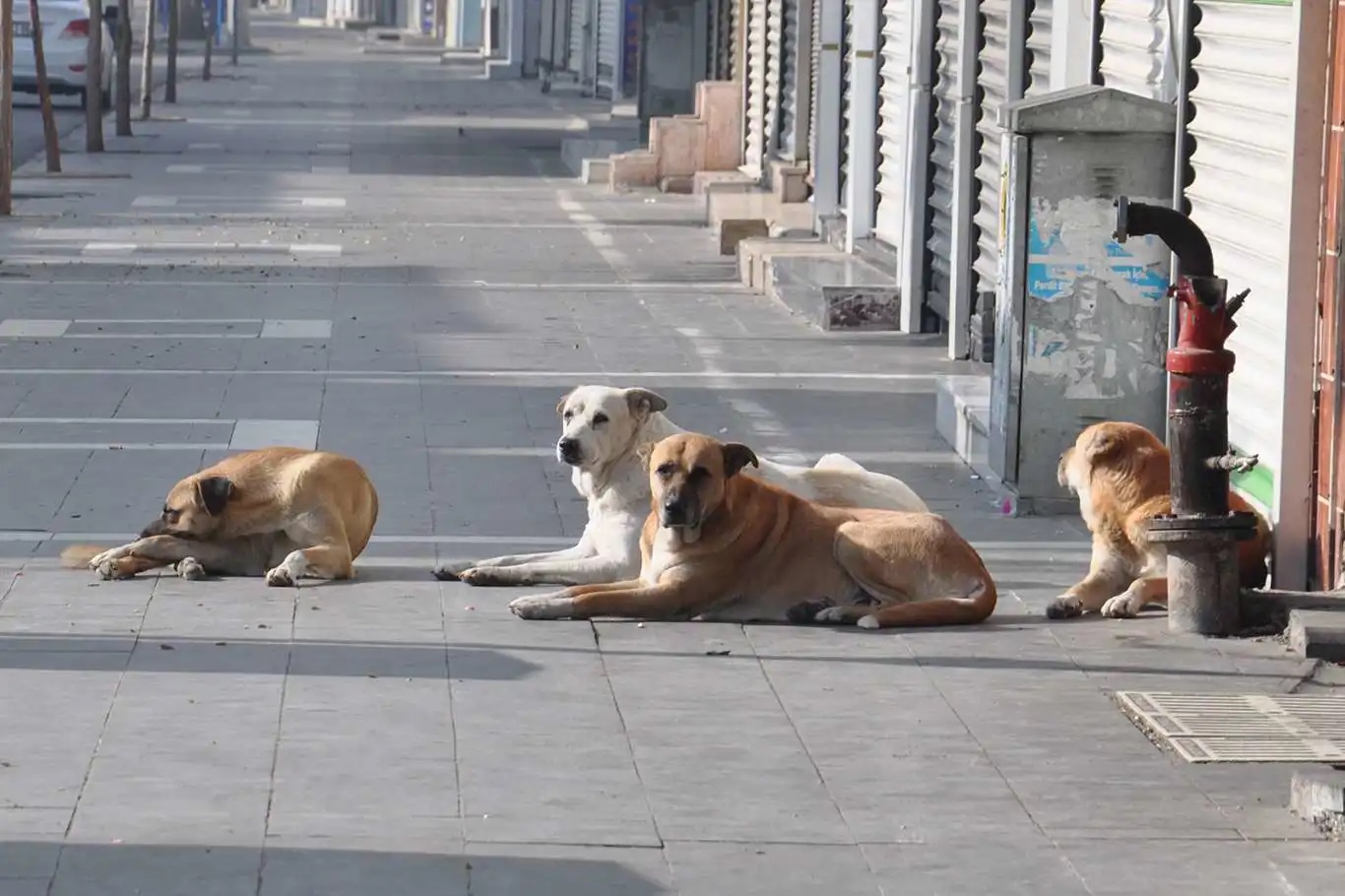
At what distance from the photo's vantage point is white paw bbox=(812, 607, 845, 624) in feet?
26.2

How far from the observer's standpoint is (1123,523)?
27.2ft

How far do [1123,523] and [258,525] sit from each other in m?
2.84

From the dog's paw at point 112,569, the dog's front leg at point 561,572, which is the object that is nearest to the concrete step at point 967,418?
the dog's front leg at point 561,572

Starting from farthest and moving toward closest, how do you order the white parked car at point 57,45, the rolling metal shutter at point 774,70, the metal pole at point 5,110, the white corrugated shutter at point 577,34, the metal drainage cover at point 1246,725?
1. the white corrugated shutter at point 577,34
2. the white parked car at point 57,45
3. the rolling metal shutter at point 774,70
4. the metal pole at point 5,110
5. the metal drainage cover at point 1246,725

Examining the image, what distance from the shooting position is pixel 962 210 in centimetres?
1474

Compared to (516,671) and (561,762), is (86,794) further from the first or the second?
(516,671)

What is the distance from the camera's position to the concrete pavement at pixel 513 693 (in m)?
5.46

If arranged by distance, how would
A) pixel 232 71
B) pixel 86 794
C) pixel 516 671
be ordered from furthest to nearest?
pixel 232 71, pixel 516 671, pixel 86 794

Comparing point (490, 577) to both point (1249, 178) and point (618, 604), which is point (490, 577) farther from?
point (1249, 178)

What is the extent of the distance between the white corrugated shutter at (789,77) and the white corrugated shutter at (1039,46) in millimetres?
9471

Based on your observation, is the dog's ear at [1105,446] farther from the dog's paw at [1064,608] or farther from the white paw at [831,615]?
the white paw at [831,615]

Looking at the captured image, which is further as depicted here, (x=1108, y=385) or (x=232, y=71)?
(x=232, y=71)

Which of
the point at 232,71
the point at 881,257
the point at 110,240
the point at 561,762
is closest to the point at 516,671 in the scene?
the point at 561,762

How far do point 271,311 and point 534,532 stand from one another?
711 centimetres
